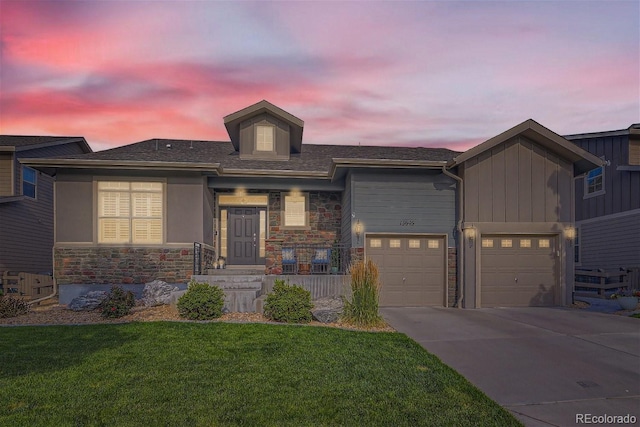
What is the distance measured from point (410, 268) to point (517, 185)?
402cm

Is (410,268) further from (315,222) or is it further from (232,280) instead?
(232,280)

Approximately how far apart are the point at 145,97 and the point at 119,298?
26.2 ft

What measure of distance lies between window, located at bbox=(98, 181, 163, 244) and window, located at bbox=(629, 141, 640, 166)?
17816 millimetres

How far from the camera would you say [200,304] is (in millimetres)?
9172

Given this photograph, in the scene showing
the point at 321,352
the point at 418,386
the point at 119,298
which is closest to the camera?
the point at 418,386

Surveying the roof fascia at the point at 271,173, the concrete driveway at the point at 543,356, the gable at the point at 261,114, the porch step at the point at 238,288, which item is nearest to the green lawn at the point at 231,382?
the concrete driveway at the point at 543,356

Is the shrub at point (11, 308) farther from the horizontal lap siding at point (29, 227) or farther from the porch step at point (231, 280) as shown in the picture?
the horizontal lap siding at point (29, 227)

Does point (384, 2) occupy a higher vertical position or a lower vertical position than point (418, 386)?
higher

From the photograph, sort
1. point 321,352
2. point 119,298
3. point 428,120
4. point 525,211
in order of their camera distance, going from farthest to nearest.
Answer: point 428,120 → point 525,211 → point 119,298 → point 321,352

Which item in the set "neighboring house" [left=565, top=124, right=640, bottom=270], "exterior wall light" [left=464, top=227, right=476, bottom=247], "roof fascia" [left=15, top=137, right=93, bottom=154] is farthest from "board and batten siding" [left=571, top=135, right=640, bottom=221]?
"roof fascia" [left=15, top=137, right=93, bottom=154]

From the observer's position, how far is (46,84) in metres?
13.0

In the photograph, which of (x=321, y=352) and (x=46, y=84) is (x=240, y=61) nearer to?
(x=46, y=84)

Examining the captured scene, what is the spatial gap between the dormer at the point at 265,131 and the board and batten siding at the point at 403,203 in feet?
13.3

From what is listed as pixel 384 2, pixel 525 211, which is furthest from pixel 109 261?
pixel 525 211
